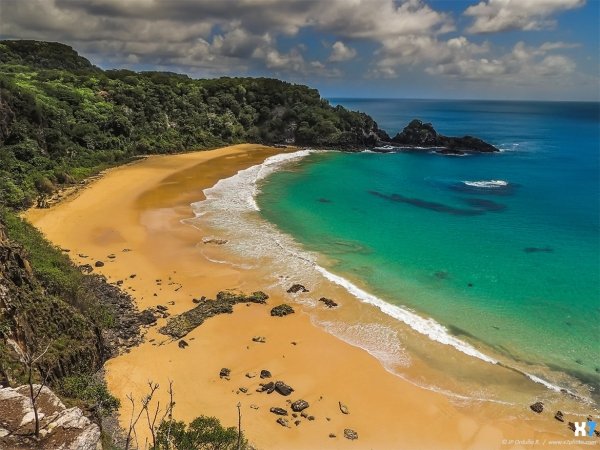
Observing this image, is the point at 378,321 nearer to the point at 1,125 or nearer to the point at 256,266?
the point at 256,266

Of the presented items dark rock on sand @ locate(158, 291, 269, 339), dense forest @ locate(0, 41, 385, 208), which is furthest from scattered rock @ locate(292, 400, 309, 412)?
dense forest @ locate(0, 41, 385, 208)

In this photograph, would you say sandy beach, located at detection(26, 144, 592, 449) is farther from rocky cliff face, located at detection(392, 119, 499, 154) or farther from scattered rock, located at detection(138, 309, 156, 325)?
rocky cliff face, located at detection(392, 119, 499, 154)

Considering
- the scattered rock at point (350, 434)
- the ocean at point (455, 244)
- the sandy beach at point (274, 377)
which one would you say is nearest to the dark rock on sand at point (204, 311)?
the sandy beach at point (274, 377)

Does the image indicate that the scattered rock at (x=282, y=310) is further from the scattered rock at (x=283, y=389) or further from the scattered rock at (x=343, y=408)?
the scattered rock at (x=343, y=408)

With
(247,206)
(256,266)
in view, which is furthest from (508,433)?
(247,206)

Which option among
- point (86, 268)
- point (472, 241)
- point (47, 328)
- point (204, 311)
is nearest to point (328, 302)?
point (204, 311)
